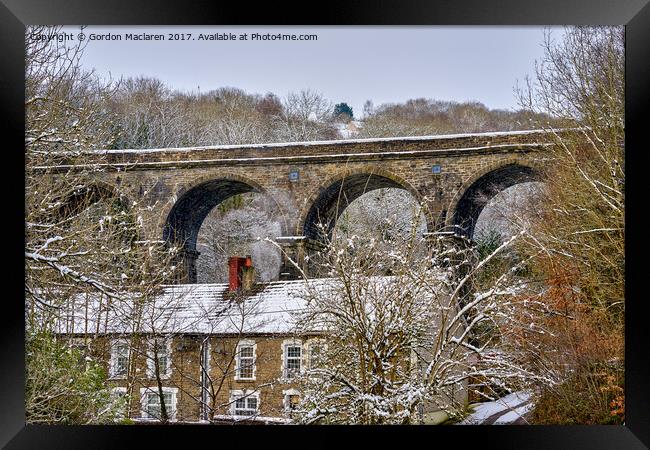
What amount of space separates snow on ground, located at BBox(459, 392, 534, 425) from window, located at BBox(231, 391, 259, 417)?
1.88 m

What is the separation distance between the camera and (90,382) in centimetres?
543

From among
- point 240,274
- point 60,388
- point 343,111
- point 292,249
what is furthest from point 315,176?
point 60,388

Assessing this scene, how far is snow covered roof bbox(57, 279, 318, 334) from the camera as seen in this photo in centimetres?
659

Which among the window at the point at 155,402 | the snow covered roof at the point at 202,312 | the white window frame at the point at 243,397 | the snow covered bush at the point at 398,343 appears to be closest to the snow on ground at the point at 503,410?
the snow covered bush at the point at 398,343

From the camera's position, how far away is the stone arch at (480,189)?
884cm

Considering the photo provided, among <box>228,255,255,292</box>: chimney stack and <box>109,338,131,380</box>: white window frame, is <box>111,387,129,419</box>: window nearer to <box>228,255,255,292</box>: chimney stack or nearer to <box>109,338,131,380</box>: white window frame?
<box>109,338,131,380</box>: white window frame

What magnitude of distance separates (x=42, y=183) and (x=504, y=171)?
6.12 metres

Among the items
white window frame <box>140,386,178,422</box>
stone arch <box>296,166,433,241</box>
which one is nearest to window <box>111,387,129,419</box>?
white window frame <box>140,386,178,422</box>

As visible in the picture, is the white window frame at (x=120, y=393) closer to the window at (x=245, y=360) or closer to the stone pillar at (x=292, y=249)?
the window at (x=245, y=360)

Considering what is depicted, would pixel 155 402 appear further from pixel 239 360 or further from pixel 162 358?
pixel 239 360

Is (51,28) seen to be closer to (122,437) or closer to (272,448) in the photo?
(122,437)

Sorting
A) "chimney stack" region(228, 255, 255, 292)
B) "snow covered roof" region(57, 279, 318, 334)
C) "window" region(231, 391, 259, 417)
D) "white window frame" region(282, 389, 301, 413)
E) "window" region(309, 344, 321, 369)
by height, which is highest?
"chimney stack" region(228, 255, 255, 292)

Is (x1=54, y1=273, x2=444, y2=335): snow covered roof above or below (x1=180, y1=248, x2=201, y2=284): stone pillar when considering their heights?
below

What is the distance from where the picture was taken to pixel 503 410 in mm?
5672
